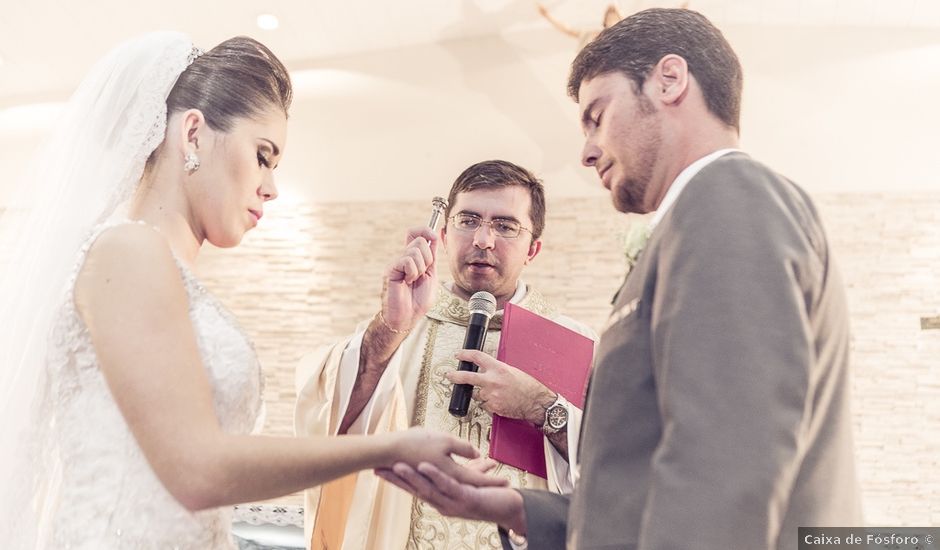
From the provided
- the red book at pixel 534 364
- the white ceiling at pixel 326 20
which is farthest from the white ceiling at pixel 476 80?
the red book at pixel 534 364

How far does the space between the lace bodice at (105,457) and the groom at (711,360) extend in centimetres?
42

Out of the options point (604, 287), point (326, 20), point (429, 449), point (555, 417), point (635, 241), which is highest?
point (326, 20)

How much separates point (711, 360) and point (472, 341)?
1.59m

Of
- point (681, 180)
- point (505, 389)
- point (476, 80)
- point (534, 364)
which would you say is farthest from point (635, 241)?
point (476, 80)

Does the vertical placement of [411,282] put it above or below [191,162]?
above

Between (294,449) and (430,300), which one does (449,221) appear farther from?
(294,449)

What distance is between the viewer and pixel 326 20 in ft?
27.0

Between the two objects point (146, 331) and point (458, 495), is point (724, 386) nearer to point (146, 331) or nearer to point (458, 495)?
point (458, 495)

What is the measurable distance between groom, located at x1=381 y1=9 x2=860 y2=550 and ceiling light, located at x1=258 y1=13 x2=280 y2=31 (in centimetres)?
660

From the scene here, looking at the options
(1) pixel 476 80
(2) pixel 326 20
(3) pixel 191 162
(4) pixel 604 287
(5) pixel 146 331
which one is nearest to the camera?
(5) pixel 146 331

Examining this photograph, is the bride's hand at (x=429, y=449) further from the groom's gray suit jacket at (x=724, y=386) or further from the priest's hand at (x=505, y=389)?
the priest's hand at (x=505, y=389)

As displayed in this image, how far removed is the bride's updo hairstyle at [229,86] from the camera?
225cm

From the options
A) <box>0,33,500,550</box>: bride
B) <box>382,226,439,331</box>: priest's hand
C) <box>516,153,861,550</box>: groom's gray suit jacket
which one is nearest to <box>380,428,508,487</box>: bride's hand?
<box>0,33,500,550</box>: bride

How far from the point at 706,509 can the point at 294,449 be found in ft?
2.76
